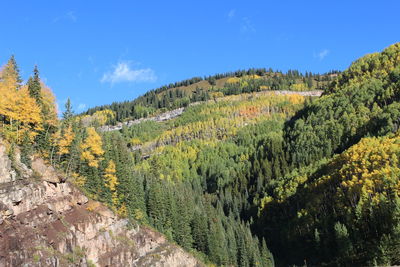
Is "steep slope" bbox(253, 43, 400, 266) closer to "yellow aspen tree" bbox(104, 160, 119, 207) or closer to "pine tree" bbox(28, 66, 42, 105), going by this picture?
"yellow aspen tree" bbox(104, 160, 119, 207)

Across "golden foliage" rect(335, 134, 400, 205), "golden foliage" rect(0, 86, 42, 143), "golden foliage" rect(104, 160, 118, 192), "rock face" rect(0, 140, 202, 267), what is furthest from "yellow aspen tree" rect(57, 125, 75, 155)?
"golden foliage" rect(335, 134, 400, 205)

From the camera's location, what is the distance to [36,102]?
240 feet

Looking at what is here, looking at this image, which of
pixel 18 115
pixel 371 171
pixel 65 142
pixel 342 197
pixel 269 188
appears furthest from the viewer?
pixel 269 188

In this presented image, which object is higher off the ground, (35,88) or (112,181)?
(35,88)

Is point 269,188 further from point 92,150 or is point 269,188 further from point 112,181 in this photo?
point 92,150

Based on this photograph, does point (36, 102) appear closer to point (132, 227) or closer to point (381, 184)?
point (132, 227)

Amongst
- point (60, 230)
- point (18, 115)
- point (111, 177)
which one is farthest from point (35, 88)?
point (60, 230)

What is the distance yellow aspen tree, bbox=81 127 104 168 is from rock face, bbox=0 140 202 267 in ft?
27.9

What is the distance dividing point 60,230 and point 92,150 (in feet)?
71.9

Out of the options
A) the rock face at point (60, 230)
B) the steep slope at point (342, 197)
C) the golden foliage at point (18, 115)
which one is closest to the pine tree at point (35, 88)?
the golden foliage at point (18, 115)

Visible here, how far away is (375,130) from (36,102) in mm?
136347

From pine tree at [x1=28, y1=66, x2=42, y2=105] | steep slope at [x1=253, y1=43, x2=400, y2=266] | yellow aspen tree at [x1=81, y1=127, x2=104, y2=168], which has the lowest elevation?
steep slope at [x1=253, y1=43, x2=400, y2=266]

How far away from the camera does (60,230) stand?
6012 cm

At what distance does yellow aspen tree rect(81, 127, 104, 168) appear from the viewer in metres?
74.2
